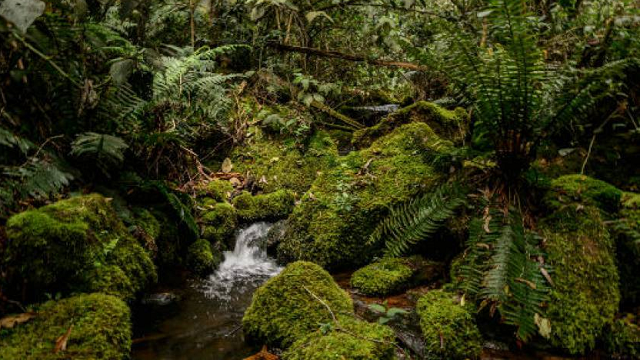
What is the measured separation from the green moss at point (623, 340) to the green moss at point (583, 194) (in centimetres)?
80

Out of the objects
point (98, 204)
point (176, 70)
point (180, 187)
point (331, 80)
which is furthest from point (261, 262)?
point (331, 80)

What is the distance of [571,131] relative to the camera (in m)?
3.41

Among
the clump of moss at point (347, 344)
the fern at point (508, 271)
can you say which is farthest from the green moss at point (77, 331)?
the fern at point (508, 271)

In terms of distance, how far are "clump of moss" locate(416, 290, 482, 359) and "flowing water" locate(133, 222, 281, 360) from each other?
1096mm

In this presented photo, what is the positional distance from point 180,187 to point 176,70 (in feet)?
4.12

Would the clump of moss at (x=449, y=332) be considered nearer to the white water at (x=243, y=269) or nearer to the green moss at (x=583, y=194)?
the green moss at (x=583, y=194)

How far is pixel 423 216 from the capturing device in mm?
2793

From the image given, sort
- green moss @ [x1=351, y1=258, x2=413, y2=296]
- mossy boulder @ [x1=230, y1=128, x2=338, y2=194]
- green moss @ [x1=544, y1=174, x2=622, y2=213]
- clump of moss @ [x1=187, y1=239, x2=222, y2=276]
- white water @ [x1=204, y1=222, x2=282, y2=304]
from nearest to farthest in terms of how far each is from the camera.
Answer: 1. green moss @ [x1=544, y1=174, x2=622, y2=213]
2. green moss @ [x1=351, y1=258, x2=413, y2=296]
3. white water @ [x1=204, y1=222, x2=282, y2=304]
4. clump of moss @ [x1=187, y1=239, x2=222, y2=276]
5. mossy boulder @ [x1=230, y1=128, x2=338, y2=194]

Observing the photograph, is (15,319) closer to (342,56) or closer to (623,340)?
(623,340)

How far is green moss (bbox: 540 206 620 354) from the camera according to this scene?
88.6 inches

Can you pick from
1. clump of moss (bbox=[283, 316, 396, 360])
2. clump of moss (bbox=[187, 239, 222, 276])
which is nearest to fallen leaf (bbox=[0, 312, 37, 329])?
clump of moss (bbox=[283, 316, 396, 360])

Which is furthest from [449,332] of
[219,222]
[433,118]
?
[433,118]

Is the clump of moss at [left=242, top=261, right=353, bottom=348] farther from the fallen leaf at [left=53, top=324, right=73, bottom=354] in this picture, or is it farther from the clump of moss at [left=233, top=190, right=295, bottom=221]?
the clump of moss at [left=233, top=190, right=295, bottom=221]

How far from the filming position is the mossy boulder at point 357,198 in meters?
3.54
